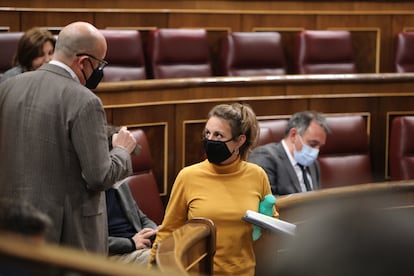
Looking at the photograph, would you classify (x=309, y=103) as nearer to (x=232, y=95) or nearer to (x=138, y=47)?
(x=232, y=95)

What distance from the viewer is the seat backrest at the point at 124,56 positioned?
1748mm

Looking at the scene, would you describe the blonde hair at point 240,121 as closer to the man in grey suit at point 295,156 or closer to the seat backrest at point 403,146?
the man in grey suit at point 295,156

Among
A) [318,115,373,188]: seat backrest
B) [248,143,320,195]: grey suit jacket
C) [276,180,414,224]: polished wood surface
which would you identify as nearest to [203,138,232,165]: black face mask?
[276,180,414,224]: polished wood surface

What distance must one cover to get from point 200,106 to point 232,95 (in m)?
0.09

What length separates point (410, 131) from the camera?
1.69 meters

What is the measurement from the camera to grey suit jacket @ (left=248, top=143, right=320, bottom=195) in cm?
138

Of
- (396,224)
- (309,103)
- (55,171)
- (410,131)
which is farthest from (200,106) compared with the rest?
(396,224)

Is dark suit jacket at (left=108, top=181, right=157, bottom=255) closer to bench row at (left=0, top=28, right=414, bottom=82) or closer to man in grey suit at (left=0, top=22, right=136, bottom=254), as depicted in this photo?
man in grey suit at (left=0, top=22, right=136, bottom=254)

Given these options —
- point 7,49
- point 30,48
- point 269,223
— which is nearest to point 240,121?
point 269,223

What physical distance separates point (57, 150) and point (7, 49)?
708 mm

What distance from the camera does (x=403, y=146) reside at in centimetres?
169

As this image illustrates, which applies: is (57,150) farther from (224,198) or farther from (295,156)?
(295,156)

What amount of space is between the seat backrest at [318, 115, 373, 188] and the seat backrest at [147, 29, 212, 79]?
0.38 meters

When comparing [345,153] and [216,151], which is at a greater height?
[216,151]
